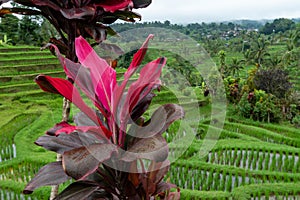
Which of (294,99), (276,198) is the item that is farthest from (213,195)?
(294,99)

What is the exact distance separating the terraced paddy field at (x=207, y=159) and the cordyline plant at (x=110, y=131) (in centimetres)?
9

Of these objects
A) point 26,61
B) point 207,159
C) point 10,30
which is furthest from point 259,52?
point 207,159

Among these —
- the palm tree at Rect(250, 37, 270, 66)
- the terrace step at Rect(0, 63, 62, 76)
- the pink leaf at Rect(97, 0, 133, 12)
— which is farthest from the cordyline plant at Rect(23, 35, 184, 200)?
the palm tree at Rect(250, 37, 270, 66)

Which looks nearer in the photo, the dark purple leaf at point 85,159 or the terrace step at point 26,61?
the dark purple leaf at point 85,159

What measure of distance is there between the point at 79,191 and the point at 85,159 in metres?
0.11

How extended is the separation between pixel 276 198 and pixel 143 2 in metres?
2.82

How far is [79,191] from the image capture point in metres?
0.70

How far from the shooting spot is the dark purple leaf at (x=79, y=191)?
0.69 metres

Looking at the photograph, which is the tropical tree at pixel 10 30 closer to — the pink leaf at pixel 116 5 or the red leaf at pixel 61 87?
the pink leaf at pixel 116 5

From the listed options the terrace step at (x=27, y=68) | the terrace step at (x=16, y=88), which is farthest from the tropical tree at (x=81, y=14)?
the terrace step at (x=27, y=68)

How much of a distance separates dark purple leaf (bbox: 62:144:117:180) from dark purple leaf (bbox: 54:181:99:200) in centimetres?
10

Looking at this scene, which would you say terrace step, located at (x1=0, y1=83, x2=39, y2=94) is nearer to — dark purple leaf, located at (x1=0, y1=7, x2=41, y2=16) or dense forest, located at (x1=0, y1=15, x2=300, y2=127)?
dense forest, located at (x1=0, y1=15, x2=300, y2=127)

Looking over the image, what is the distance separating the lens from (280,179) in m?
3.86

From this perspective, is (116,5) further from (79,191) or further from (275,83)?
(275,83)
